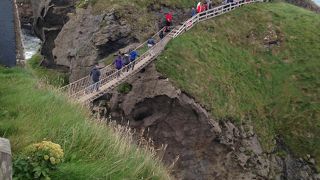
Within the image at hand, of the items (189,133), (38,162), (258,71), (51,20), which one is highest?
(38,162)

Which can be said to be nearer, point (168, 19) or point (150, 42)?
point (150, 42)

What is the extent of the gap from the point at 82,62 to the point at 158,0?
8.11 metres

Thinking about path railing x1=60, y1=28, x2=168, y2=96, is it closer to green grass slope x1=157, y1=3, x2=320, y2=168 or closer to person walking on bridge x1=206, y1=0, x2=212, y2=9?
green grass slope x1=157, y1=3, x2=320, y2=168

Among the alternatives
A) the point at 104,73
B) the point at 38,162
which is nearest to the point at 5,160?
the point at 38,162

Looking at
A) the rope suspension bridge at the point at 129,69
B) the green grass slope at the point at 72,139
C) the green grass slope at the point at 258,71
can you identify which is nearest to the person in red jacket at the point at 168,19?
the rope suspension bridge at the point at 129,69

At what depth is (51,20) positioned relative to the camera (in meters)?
44.7

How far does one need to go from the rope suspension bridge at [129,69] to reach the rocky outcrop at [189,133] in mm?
1201

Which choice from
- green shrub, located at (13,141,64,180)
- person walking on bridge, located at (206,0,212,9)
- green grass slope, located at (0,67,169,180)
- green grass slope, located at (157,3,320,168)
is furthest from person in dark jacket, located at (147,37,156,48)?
green shrub, located at (13,141,64,180)

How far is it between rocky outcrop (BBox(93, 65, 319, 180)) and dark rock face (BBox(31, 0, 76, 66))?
53.4 ft

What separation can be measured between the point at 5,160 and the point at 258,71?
2893 centimetres

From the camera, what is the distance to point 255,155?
29.7 metres

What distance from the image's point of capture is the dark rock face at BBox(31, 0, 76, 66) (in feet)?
143

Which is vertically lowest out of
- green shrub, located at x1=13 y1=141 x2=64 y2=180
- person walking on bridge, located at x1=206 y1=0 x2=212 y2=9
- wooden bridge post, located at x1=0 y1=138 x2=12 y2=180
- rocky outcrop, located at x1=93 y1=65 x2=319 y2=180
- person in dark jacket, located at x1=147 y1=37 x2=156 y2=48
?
rocky outcrop, located at x1=93 y1=65 x2=319 y2=180

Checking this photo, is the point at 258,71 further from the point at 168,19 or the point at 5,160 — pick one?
the point at 5,160
